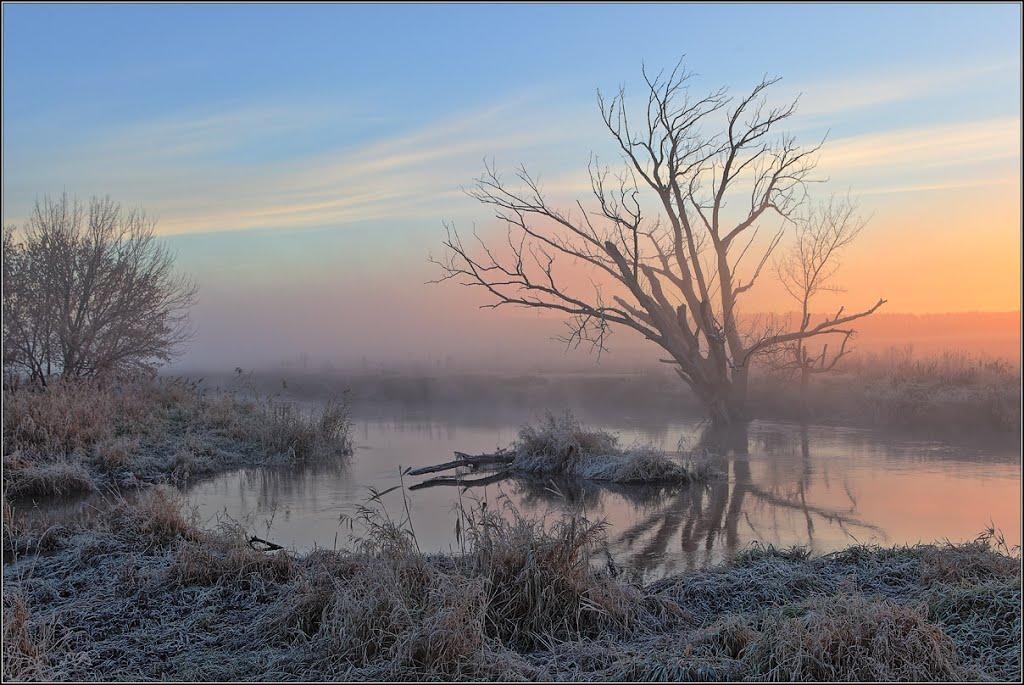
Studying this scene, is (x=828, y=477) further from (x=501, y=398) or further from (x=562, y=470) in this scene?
(x=501, y=398)

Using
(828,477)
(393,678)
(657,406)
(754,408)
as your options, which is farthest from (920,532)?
(657,406)

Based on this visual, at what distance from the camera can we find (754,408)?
2186 cm

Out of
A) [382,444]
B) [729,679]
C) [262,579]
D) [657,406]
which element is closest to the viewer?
[729,679]

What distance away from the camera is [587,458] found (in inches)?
507

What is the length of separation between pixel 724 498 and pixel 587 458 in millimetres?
2644

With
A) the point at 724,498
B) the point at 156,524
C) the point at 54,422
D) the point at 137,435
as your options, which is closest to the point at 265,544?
the point at 156,524

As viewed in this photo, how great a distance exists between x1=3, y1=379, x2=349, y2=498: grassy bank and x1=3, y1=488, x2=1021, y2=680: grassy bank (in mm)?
5387

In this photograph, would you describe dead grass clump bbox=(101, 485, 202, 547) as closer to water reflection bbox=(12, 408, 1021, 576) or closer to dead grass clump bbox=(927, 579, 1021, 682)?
water reflection bbox=(12, 408, 1021, 576)

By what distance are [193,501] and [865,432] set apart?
44.3 ft

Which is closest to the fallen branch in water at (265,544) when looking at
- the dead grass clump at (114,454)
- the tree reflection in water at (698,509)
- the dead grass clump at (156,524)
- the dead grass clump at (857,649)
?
the dead grass clump at (156,524)

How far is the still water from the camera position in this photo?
8570mm

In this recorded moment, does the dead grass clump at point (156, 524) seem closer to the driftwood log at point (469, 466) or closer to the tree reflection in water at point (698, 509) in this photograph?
the tree reflection in water at point (698, 509)

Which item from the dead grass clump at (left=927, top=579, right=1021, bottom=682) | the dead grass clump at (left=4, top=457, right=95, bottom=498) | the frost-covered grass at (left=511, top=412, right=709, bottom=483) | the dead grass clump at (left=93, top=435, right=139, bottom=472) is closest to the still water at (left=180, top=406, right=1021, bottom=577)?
the frost-covered grass at (left=511, top=412, right=709, bottom=483)

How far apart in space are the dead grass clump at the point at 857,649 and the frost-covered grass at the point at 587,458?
724 cm
